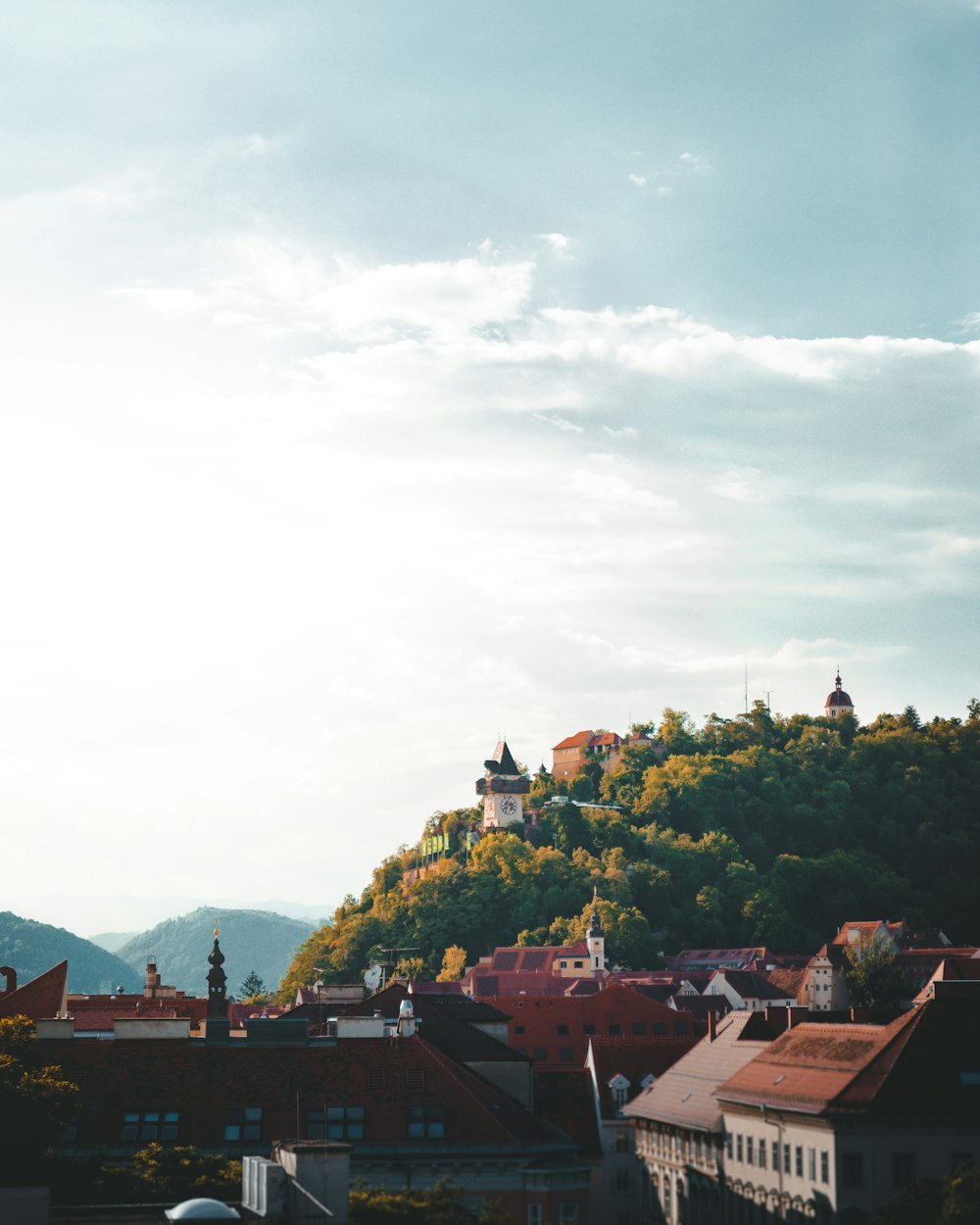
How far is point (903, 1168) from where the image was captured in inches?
2354

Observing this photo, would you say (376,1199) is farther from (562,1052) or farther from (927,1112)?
(562,1052)

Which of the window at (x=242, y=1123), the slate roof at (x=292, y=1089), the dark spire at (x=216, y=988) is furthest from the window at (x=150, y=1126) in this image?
the dark spire at (x=216, y=988)

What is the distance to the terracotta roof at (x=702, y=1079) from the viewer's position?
7528 centimetres

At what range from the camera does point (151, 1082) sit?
6431cm

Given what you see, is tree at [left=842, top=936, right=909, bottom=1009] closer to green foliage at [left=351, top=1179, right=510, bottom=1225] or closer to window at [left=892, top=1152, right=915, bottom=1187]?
window at [left=892, top=1152, right=915, bottom=1187]

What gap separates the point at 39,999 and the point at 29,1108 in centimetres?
2619

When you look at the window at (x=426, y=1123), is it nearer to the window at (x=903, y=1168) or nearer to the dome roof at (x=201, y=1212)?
the window at (x=903, y=1168)

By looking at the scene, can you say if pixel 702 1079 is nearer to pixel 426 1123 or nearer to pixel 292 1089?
pixel 426 1123

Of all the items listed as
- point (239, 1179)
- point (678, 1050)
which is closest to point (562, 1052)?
point (678, 1050)

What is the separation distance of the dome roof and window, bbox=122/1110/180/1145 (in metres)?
23.9

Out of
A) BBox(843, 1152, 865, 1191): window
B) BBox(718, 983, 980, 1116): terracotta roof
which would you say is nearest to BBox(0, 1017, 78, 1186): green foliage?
BBox(718, 983, 980, 1116): terracotta roof

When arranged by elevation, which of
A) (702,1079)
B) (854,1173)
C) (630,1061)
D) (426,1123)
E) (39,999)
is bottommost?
(854,1173)

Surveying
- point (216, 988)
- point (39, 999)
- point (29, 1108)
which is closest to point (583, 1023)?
point (39, 999)

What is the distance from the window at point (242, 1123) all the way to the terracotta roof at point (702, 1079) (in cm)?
1841
